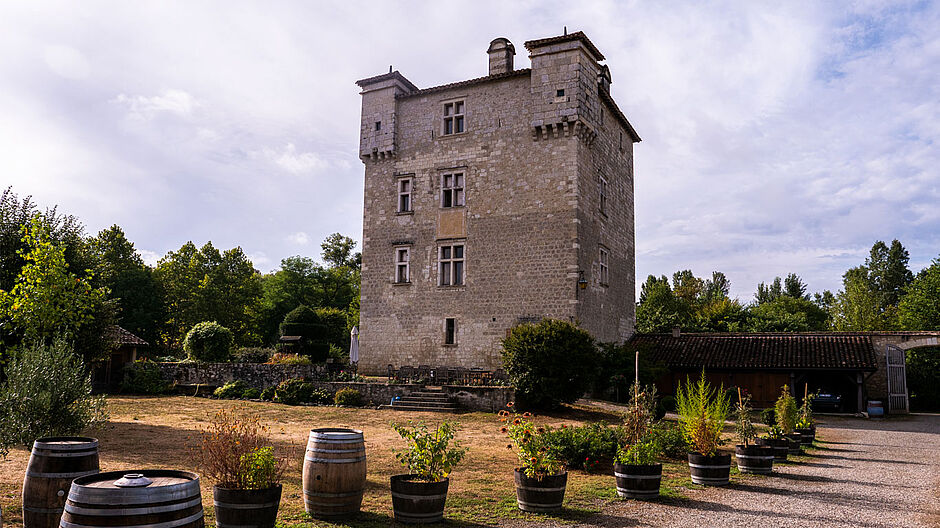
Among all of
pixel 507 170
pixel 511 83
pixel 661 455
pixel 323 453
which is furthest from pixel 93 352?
pixel 511 83

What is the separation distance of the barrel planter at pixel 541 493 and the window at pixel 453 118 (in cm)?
1873

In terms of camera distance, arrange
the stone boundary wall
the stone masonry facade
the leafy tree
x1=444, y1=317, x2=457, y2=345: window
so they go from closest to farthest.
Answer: the stone boundary wall → the stone masonry facade → x1=444, y1=317, x2=457, y2=345: window → the leafy tree

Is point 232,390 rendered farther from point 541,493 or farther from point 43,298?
point 541,493

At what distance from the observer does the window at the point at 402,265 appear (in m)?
24.8

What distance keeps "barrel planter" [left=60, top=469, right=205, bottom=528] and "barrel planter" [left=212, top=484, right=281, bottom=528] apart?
1.64 m

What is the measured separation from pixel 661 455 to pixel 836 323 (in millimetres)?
42532

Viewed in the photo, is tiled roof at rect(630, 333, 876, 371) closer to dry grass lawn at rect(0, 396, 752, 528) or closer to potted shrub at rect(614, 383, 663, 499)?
dry grass lawn at rect(0, 396, 752, 528)

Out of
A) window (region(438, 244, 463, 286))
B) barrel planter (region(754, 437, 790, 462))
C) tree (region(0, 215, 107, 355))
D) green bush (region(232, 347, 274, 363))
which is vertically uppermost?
window (region(438, 244, 463, 286))

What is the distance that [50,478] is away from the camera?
18.4 ft

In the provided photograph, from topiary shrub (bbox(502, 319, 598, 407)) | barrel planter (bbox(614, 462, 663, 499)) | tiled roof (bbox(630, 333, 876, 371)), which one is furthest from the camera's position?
tiled roof (bbox(630, 333, 876, 371))

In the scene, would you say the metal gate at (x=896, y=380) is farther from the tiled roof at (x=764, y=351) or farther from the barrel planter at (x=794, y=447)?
the barrel planter at (x=794, y=447)

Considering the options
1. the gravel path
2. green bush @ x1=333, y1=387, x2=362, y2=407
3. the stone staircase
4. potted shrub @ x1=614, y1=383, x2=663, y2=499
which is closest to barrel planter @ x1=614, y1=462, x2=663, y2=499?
potted shrub @ x1=614, y1=383, x2=663, y2=499

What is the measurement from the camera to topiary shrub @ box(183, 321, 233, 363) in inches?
1086

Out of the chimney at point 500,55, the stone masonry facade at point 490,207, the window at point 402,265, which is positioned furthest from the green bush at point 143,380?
the chimney at point 500,55
